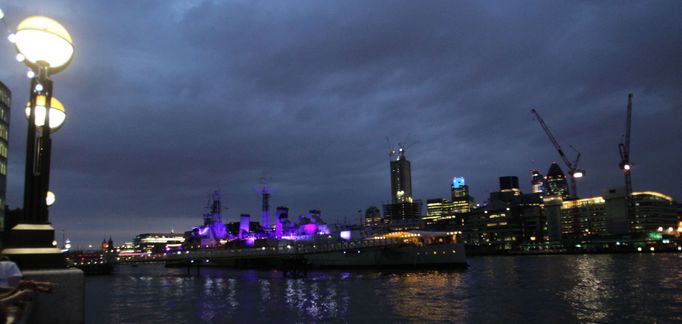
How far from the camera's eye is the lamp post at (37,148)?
8.88m

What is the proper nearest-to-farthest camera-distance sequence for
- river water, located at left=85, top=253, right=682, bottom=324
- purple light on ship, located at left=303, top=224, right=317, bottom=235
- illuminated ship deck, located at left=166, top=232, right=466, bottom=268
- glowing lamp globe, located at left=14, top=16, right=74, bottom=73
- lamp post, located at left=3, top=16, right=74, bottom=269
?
lamp post, located at left=3, top=16, right=74, bottom=269, glowing lamp globe, located at left=14, top=16, right=74, bottom=73, river water, located at left=85, top=253, right=682, bottom=324, illuminated ship deck, located at left=166, top=232, right=466, bottom=268, purple light on ship, located at left=303, top=224, right=317, bottom=235

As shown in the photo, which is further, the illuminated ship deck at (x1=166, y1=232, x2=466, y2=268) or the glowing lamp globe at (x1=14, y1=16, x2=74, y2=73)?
the illuminated ship deck at (x1=166, y1=232, x2=466, y2=268)

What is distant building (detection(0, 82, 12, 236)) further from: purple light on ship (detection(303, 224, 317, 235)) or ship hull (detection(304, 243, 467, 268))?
purple light on ship (detection(303, 224, 317, 235))

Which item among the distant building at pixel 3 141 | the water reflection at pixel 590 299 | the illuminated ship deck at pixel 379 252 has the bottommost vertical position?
the water reflection at pixel 590 299

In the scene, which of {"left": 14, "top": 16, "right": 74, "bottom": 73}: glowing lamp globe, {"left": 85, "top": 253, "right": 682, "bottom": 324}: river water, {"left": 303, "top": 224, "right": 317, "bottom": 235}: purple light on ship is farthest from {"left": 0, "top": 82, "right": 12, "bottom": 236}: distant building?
{"left": 303, "top": 224, "right": 317, "bottom": 235}: purple light on ship

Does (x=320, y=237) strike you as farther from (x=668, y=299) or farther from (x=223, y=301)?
(x=668, y=299)

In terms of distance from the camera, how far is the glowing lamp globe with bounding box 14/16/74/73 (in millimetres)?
9000

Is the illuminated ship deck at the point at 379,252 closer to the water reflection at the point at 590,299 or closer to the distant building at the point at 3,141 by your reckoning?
the distant building at the point at 3,141

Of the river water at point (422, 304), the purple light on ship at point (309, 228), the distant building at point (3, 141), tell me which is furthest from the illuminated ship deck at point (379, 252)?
the purple light on ship at point (309, 228)

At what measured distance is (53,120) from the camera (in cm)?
1127

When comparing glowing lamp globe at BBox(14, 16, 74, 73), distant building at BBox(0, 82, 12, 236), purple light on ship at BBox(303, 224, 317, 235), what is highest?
distant building at BBox(0, 82, 12, 236)

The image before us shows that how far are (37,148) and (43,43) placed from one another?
193 cm

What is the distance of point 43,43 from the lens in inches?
360

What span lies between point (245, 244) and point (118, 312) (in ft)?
468
